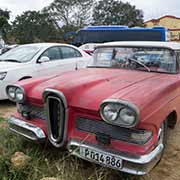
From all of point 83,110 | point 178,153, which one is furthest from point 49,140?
Result: point 178,153

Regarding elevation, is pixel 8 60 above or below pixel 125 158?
above

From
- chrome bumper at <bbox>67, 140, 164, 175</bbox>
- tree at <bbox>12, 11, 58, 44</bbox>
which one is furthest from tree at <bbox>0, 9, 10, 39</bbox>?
chrome bumper at <bbox>67, 140, 164, 175</bbox>

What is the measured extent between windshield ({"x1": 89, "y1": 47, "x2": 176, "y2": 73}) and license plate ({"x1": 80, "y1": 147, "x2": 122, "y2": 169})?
1668 millimetres

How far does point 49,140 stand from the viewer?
10.8 feet

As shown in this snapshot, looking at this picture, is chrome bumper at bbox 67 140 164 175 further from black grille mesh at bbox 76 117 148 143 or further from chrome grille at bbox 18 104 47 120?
chrome grille at bbox 18 104 47 120

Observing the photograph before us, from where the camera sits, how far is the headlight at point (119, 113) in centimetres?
260

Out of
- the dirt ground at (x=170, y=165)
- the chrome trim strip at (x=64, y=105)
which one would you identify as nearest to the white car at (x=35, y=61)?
the dirt ground at (x=170, y=165)

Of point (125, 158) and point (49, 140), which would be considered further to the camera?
point (49, 140)

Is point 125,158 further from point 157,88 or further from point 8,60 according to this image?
point 8,60

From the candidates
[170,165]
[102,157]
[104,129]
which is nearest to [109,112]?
[104,129]

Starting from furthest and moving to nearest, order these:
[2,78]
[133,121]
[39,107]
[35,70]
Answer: [35,70], [2,78], [39,107], [133,121]

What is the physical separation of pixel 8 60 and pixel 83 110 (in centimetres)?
440

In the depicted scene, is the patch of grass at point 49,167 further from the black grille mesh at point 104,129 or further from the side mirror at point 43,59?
the side mirror at point 43,59

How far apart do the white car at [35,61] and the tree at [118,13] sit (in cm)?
3410
